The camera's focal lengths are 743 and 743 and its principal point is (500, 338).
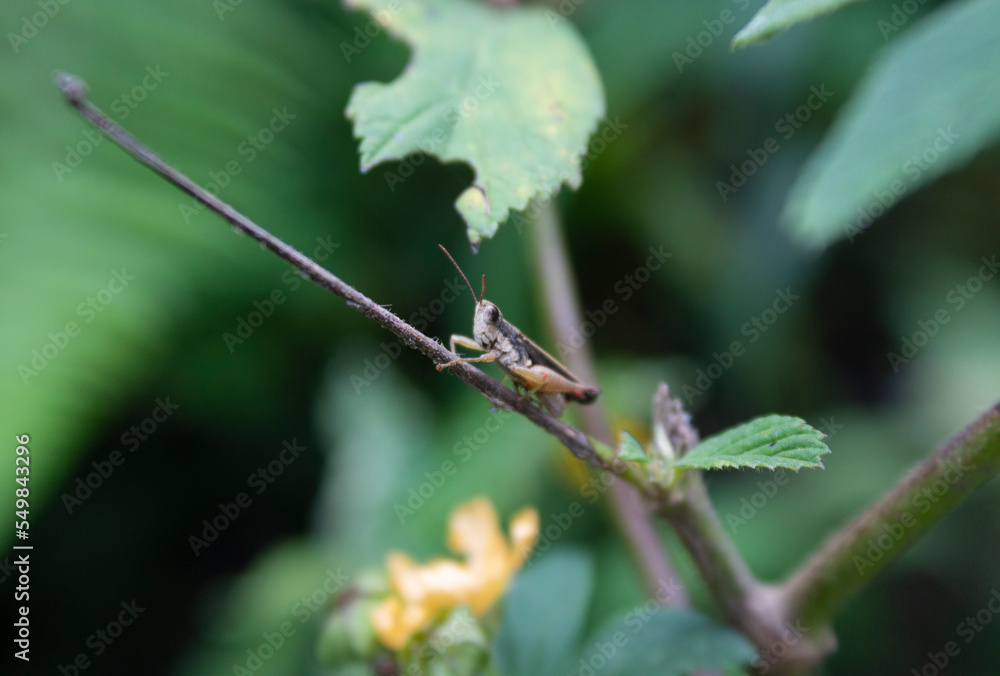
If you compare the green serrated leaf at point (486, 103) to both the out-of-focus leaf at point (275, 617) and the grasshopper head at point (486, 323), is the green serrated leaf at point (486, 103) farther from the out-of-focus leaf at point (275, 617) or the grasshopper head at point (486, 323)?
the out-of-focus leaf at point (275, 617)

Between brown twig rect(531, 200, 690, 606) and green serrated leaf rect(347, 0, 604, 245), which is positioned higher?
green serrated leaf rect(347, 0, 604, 245)

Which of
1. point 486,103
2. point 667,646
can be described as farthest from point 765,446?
point 486,103

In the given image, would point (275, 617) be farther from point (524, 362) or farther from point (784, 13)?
point (784, 13)

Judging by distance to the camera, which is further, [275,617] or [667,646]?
[275,617]

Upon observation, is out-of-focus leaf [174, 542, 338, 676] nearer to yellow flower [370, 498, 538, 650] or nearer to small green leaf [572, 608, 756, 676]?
yellow flower [370, 498, 538, 650]

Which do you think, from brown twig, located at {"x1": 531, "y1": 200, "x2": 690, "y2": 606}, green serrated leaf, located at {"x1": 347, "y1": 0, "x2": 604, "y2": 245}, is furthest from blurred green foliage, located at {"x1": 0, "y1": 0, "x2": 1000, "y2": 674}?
green serrated leaf, located at {"x1": 347, "y1": 0, "x2": 604, "y2": 245}

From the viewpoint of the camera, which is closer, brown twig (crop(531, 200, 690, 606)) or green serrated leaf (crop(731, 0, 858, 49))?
green serrated leaf (crop(731, 0, 858, 49))

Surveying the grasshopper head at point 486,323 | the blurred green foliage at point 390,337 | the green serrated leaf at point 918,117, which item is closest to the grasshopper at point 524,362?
the grasshopper head at point 486,323
